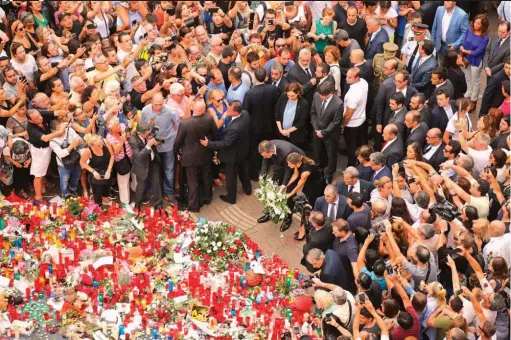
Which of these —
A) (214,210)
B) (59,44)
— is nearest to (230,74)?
(214,210)

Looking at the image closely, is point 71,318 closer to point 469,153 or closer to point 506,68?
point 469,153

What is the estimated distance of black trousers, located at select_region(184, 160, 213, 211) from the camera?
38.4 ft

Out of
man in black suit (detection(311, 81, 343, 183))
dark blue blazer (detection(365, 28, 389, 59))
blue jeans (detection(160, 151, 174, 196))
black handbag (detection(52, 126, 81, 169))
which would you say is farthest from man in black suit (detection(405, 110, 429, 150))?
black handbag (detection(52, 126, 81, 169))

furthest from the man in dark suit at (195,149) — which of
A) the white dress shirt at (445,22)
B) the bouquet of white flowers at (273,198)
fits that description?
the white dress shirt at (445,22)

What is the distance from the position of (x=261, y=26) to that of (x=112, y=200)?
3.98 meters

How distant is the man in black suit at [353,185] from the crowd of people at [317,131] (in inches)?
1.0

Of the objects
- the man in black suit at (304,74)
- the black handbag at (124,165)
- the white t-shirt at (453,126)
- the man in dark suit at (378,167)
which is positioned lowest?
the black handbag at (124,165)

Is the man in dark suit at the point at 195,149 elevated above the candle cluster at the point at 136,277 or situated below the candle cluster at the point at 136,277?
above

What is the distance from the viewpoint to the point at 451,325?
8281mm

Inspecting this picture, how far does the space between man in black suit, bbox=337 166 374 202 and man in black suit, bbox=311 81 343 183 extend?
1.34 m

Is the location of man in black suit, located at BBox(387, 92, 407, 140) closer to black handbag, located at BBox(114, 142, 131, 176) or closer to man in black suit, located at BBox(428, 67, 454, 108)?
man in black suit, located at BBox(428, 67, 454, 108)

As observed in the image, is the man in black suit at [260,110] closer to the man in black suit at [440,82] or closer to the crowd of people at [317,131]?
the crowd of people at [317,131]

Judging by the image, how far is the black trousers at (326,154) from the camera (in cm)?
1198

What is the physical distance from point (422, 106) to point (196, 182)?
3.39 m
